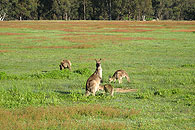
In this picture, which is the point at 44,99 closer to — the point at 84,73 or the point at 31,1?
the point at 84,73

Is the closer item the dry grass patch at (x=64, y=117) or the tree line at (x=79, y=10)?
the dry grass patch at (x=64, y=117)

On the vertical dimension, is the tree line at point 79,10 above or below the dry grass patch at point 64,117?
above

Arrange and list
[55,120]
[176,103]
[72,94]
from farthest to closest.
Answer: [72,94] → [176,103] → [55,120]

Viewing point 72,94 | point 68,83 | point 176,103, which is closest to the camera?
point 176,103

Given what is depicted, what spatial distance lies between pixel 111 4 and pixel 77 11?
51.5 feet

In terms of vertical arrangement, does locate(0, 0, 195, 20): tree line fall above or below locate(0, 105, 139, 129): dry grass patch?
above

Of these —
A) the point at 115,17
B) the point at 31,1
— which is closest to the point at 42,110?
the point at 31,1

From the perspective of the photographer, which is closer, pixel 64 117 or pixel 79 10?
pixel 64 117

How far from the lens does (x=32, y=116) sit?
9.99 metres

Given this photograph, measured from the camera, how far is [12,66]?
76.4 ft

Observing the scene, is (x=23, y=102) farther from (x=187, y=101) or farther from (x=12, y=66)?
(x=12, y=66)

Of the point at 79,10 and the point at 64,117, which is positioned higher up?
the point at 79,10

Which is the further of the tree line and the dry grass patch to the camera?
the tree line

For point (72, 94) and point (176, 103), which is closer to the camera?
point (176, 103)
